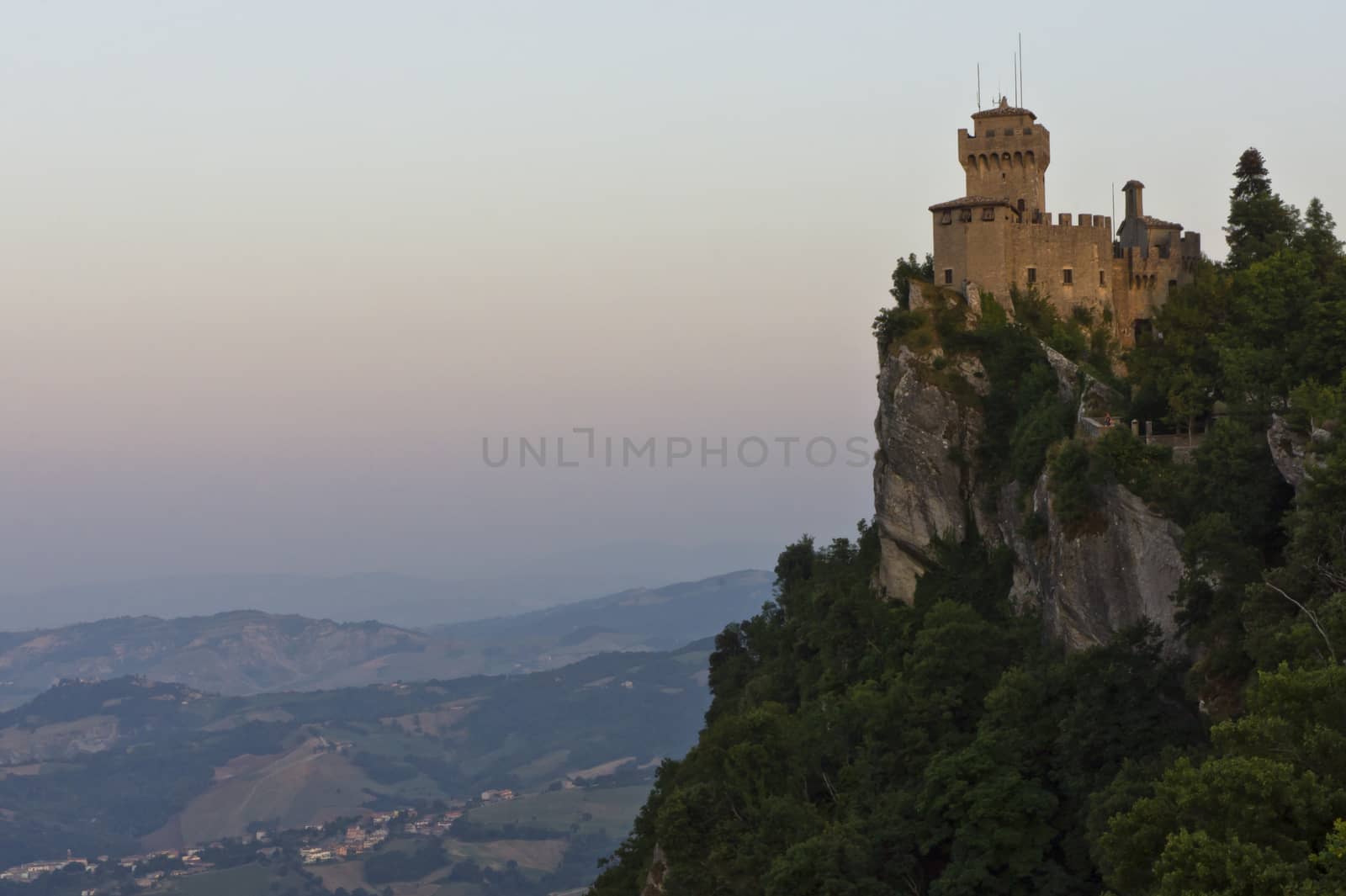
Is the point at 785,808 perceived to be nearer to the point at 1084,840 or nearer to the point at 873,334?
the point at 1084,840

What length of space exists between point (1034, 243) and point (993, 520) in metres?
16.1

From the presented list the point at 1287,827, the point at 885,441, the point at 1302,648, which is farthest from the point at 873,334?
the point at 1287,827

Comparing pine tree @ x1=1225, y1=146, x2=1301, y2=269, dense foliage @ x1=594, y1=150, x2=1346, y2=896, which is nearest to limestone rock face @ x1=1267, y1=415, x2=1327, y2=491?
dense foliage @ x1=594, y1=150, x2=1346, y2=896

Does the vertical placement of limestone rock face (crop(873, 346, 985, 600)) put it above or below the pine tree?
below

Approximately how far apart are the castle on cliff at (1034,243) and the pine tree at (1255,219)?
5.83m

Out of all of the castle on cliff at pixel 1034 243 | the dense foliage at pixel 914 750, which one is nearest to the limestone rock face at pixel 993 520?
the dense foliage at pixel 914 750

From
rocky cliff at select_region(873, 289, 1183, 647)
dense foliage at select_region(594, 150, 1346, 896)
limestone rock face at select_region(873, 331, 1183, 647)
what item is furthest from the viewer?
rocky cliff at select_region(873, 289, 1183, 647)

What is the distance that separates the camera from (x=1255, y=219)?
83.2 meters

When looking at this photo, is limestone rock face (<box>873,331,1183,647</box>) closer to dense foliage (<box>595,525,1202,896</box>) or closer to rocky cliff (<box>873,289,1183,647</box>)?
rocky cliff (<box>873,289,1183,647</box>)

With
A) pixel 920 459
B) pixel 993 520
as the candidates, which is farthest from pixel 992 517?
pixel 920 459

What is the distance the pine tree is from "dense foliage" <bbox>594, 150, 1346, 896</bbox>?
168 mm

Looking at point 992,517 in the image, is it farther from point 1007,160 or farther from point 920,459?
point 1007,160

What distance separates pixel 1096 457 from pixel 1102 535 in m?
3.36

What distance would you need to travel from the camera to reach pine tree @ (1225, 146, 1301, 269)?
3206 inches
